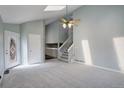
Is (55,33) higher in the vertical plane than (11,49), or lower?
higher

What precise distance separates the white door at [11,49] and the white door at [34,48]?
0.71 metres

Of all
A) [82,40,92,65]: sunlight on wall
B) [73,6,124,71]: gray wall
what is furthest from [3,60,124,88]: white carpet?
[82,40,92,65]: sunlight on wall

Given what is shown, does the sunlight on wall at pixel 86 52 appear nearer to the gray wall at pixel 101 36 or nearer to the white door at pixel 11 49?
the gray wall at pixel 101 36

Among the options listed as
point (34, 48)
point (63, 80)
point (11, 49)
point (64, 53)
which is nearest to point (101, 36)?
point (63, 80)

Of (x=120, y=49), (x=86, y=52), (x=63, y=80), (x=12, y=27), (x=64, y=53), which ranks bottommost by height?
(x=63, y=80)

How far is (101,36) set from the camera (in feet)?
21.7

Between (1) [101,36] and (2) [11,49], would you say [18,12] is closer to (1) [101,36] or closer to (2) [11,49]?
(2) [11,49]

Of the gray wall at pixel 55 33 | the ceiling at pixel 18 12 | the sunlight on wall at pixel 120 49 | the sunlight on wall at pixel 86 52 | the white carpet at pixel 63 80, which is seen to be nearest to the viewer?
the white carpet at pixel 63 80

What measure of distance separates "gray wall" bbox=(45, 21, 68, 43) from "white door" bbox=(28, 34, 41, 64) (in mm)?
3490

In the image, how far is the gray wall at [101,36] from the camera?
18.6ft

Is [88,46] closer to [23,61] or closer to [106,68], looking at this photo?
[106,68]

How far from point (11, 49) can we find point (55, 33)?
5831mm

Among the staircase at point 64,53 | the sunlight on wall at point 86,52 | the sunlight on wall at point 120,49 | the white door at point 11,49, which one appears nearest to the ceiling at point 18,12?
the white door at point 11,49

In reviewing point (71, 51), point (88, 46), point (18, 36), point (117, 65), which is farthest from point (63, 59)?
point (117, 65)
